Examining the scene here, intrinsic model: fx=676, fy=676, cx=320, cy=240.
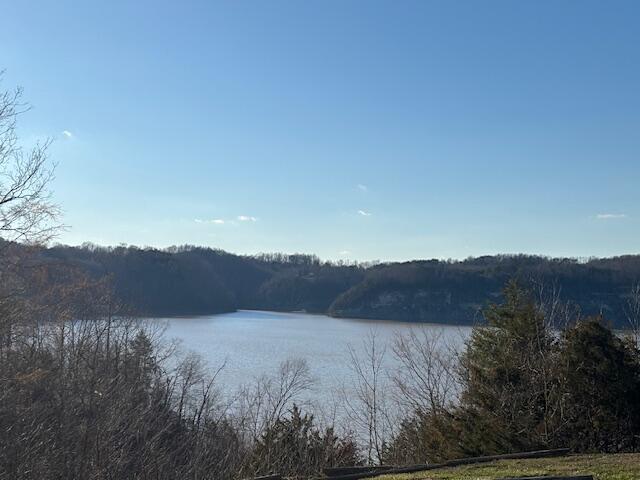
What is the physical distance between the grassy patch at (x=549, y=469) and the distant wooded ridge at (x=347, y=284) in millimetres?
39854

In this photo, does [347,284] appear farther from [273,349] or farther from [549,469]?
[549,469]

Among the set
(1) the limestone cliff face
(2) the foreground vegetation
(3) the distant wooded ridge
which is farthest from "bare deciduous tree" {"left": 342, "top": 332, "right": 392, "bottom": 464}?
(1) the limestone cliff face

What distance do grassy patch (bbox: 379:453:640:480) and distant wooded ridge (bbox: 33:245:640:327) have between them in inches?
1569

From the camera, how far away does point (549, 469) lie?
340 inches

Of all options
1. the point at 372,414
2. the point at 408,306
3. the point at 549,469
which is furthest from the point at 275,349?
the point at 408,306

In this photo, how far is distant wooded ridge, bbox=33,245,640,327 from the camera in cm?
5419

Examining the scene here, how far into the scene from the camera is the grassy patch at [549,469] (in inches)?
312

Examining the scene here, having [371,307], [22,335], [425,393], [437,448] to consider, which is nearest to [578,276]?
[371,307]

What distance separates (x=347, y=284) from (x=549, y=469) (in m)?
103

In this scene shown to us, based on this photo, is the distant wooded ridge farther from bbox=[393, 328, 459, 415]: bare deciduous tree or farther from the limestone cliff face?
bbox=[393, 328, 459, 415]: bare deciduous tree

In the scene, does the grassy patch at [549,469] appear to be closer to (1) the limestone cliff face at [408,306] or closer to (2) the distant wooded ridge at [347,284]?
(2) the distant wooded ridge at [347,284]

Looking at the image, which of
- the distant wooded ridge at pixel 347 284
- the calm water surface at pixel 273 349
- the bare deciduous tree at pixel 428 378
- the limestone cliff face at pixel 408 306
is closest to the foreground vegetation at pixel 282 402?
the bare deciduous tree at pixel 428 378

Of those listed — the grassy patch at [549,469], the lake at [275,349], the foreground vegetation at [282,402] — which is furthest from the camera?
the lake at [275,349]

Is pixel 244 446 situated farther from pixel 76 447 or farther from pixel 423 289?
pixel 423 289
